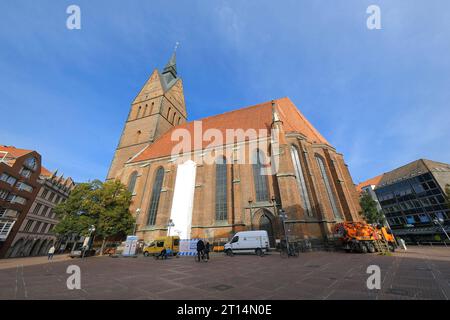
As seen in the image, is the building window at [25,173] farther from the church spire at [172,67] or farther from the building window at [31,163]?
the church spire at [172,67]

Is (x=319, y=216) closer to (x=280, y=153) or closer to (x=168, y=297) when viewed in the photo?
(x=280, y=153)

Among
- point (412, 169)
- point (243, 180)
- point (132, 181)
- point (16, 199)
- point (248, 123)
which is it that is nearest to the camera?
point (243, 180)

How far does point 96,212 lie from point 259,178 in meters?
16.8

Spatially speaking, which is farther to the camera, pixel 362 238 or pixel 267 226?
pixel 267 226

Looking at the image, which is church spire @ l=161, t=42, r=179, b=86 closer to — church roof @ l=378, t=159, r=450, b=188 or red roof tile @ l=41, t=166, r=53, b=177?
red roof tile @ l=41, t=166, r=53, b=177

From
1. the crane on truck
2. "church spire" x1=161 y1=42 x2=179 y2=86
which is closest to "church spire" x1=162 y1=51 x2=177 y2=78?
"church spire" x1=161 y1=42 x2=179 y2=86

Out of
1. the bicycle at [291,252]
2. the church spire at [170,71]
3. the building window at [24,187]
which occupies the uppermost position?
A: the church spire at [170,71]

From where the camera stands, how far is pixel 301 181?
59.4 feet

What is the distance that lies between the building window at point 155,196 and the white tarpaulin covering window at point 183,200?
97.0 inches

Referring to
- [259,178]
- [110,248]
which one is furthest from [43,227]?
[259,178]

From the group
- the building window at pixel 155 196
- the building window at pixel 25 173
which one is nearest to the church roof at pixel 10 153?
the building window at pixel 25 173

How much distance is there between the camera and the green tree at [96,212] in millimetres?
18297

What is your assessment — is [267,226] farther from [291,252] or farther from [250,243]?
[291,252]
